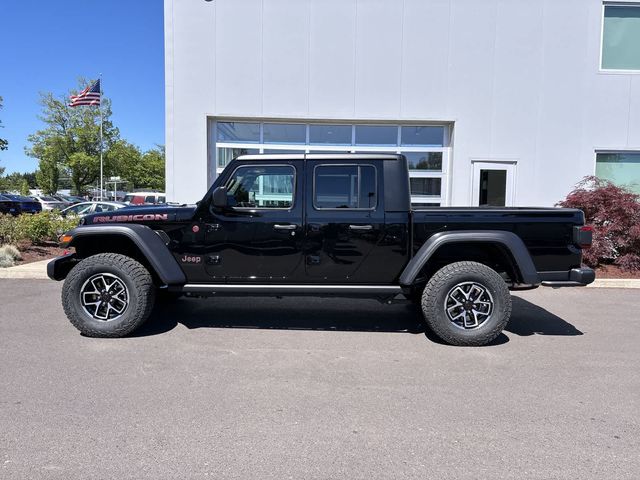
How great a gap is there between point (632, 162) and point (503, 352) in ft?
29.6

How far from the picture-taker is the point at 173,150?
10727mm

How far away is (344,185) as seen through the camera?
5.01 m

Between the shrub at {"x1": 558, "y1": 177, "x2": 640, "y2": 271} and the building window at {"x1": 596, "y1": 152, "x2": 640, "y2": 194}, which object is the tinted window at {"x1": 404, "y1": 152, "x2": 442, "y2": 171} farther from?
the building window at {"x1": 596, "y1": 152, "x2": 640, "y2": 194}

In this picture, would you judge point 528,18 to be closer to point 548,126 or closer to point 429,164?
point 548,126

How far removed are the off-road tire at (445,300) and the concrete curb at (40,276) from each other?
4434 millimetres

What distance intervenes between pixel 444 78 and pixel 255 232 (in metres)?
7.88

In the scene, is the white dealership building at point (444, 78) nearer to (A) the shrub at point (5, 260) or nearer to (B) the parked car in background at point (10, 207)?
(A) the shrub at point (5, 260)

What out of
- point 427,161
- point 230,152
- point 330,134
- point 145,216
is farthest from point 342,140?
point 145,216

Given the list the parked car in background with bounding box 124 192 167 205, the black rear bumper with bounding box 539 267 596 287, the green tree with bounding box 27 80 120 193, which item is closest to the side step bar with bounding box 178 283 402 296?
the black rear bumper with bounding box 539 267 596 287

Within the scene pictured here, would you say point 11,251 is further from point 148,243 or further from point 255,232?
point 255,232

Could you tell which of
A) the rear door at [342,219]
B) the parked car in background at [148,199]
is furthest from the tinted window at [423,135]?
the rear door at [342,219]

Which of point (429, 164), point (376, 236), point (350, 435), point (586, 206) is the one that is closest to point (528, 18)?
point (429, 164)

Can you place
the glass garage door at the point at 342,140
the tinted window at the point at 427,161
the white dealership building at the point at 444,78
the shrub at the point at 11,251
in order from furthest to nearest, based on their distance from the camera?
the tinted window at the point at 427,161 < the glass garage door at the point at 342,140 < the white dealership building at the point at 444,78 < the shrub at the point at 11,251

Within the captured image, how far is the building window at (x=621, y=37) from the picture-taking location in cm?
1068
